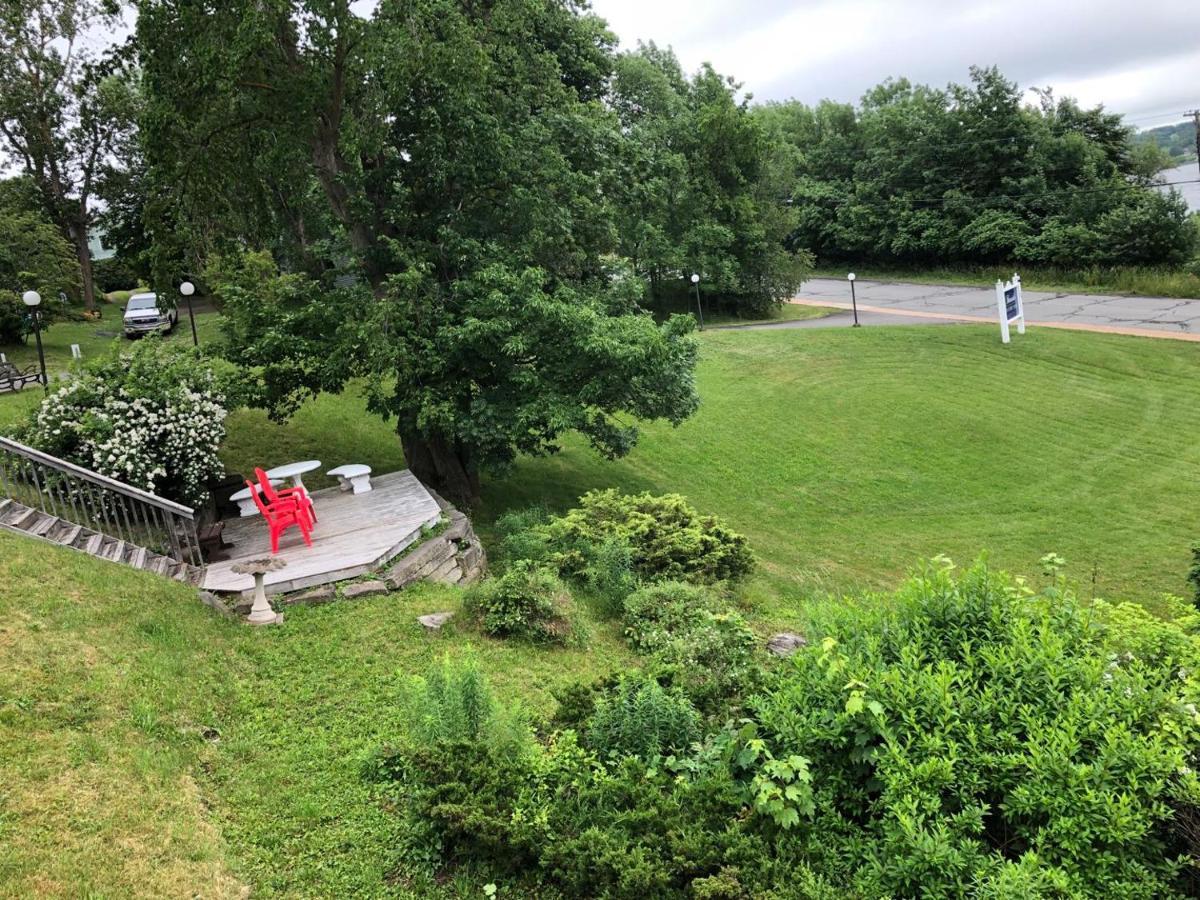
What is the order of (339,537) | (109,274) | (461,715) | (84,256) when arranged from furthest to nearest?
(109,274), (84,256), (339,537), (461,715)

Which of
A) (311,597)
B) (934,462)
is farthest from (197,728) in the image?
(934,462)

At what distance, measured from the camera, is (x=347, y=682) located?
21.5ft

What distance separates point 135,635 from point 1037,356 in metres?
24.6

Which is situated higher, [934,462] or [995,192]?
[995,192]

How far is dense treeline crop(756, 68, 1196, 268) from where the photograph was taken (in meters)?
36.8

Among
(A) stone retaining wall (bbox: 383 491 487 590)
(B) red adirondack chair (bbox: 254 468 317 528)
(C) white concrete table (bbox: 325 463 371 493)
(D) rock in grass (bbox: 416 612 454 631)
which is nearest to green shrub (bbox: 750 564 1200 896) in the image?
(D) rock in grass (bbox: 416 612 454 631)

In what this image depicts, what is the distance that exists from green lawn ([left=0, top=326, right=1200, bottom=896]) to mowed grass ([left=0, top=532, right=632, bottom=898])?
0.02 meters

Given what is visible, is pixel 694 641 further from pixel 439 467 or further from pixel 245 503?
pixel 439 467

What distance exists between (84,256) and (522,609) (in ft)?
105

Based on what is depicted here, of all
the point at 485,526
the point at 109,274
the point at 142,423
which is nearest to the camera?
the point at 142,423

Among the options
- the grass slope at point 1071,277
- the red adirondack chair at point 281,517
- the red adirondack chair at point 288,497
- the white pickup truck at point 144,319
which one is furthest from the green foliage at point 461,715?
the grass slope at point 1071,277

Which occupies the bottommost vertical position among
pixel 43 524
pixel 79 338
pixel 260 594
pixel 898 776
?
pixel 898 776

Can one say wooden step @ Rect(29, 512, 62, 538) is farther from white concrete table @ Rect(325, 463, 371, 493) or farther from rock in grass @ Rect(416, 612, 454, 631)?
rock in grass @ Rect(416, 612, 454, 631)

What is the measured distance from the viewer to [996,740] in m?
3.74
